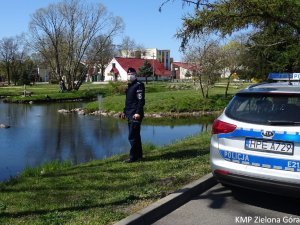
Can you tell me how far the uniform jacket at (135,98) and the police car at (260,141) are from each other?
8.96 ft

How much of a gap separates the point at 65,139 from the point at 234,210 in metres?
13.8

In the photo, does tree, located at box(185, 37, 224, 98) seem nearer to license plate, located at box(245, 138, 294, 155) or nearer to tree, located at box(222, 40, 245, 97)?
tree, located at box(222, 40, 245, 97)

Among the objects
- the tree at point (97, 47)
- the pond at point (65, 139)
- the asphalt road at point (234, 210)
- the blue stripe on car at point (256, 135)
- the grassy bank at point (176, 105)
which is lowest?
the pond at point (65, 139)

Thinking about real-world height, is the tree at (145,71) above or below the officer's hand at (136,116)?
above

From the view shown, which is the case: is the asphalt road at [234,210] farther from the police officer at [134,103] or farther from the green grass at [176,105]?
the green grass at [176,105]

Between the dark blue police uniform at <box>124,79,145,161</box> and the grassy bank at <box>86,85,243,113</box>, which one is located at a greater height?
the dark blue police uniform at <box>124,79,145,161</box>

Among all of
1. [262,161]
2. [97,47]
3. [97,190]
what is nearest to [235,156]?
[262,161]

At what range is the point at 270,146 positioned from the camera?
204 inches

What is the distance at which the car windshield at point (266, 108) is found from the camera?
5238mm

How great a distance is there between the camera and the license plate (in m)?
5.03

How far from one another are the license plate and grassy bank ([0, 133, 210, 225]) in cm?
146

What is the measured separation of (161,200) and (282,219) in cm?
159

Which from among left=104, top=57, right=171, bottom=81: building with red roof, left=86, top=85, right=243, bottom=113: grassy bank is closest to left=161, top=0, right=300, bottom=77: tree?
left=86, top=85, right=243, bottom=113: grassy bank

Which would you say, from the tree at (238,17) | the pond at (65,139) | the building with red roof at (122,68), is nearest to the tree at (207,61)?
the pond at (65,139)
